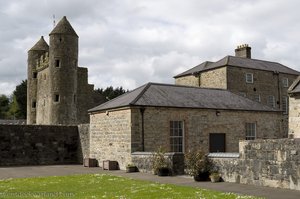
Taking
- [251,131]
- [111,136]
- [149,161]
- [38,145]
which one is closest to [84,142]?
[38,145]

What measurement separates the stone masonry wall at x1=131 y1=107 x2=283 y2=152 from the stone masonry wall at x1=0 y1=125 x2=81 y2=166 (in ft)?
28.4

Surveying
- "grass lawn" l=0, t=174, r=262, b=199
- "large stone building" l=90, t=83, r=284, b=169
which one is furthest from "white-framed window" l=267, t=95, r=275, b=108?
"grass lawn" l=0, t=174, r=262, b=199

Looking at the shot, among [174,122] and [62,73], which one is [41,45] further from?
[174,122]

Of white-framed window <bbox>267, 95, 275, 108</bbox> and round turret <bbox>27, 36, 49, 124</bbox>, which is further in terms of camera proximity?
round turret <bbox>27, 36, 49, 124</bbox>

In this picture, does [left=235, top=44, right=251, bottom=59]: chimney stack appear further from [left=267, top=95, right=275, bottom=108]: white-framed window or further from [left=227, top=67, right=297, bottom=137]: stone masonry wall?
[left=267, top=95, right=275, bottom=108]: white-framed window

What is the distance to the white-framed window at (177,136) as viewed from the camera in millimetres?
21920

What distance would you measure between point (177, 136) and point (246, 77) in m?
18.9

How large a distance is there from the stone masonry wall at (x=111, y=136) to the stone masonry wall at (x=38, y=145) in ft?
10.7

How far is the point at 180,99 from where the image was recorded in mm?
23109

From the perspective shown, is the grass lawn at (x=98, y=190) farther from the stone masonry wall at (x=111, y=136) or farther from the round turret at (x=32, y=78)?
the round turret at (x=32, y=78)

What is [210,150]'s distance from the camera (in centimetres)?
2300

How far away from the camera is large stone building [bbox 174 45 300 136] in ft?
124

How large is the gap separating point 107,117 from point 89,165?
3.08 meters

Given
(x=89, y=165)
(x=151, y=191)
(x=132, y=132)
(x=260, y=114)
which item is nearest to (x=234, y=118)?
(x=260, y=114)
